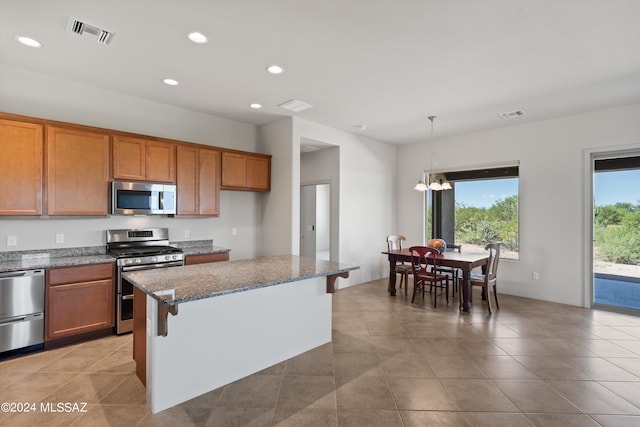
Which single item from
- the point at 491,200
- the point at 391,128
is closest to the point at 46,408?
the point at 391,128

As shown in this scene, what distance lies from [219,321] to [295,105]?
2.99 meters

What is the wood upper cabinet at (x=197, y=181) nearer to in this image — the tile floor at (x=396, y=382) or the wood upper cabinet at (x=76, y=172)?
the wood upper cabinet at (x=76, y=172)

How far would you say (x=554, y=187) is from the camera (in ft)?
16.1

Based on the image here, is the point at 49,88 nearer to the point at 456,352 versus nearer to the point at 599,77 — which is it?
the point at 456,352

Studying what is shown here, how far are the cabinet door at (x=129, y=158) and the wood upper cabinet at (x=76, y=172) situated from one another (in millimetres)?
96

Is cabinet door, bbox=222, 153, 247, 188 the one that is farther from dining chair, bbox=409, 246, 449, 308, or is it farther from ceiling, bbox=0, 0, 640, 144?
dining chair, bbox=409, 246, 449, 308

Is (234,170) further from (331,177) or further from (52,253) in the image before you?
(52,253)

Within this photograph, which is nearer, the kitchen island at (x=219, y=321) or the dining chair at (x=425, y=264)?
the kitchen island at (x=219, y=321)

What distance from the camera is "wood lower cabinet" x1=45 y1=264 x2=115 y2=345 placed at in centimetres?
309

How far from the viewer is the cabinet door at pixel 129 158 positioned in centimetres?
367

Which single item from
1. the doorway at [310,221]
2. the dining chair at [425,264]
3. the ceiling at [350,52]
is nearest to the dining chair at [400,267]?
the dining chair at [425,264]

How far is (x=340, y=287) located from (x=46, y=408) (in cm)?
409

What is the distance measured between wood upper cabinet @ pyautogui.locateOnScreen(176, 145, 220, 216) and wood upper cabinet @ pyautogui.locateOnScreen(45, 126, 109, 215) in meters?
0.83

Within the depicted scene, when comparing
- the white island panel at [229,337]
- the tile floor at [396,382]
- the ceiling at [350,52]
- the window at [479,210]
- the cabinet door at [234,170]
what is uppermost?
the ceiling at [350,52]
